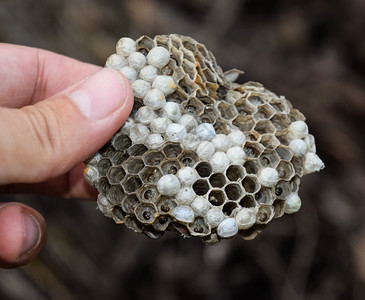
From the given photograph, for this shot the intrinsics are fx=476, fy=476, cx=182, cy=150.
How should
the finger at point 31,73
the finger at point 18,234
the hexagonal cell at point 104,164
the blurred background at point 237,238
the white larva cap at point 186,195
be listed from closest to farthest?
the white larva cap at point 186,195 < the hexagonal cell at point 104,164 < the finger at point 18,234 < the finger at point 31,73 < the blurred background at point 237,238

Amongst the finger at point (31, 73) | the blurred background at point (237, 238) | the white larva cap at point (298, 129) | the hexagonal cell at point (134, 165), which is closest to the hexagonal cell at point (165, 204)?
the hexagonal cell at point (134, 165)

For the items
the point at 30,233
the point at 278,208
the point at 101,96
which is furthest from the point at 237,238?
the point at 101,96

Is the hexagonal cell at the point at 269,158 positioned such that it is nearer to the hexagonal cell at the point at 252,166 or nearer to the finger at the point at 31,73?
the hexagonal cell at the point at 252,166

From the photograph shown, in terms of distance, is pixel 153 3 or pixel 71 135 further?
pixel 153 3

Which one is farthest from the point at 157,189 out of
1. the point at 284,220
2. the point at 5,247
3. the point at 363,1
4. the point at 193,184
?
the point at 363,1

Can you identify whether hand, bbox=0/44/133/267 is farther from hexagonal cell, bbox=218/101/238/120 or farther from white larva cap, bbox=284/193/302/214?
white larva cap, bbox=284/193/302/214

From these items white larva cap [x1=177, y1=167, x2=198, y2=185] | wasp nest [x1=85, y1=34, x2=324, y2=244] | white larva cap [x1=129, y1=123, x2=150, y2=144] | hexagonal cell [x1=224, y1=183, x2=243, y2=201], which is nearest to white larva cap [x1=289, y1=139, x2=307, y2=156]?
wasp nest [x1=85, y1=34, x2=324, y2=244]

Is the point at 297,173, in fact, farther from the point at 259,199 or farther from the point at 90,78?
the point at 90,78
